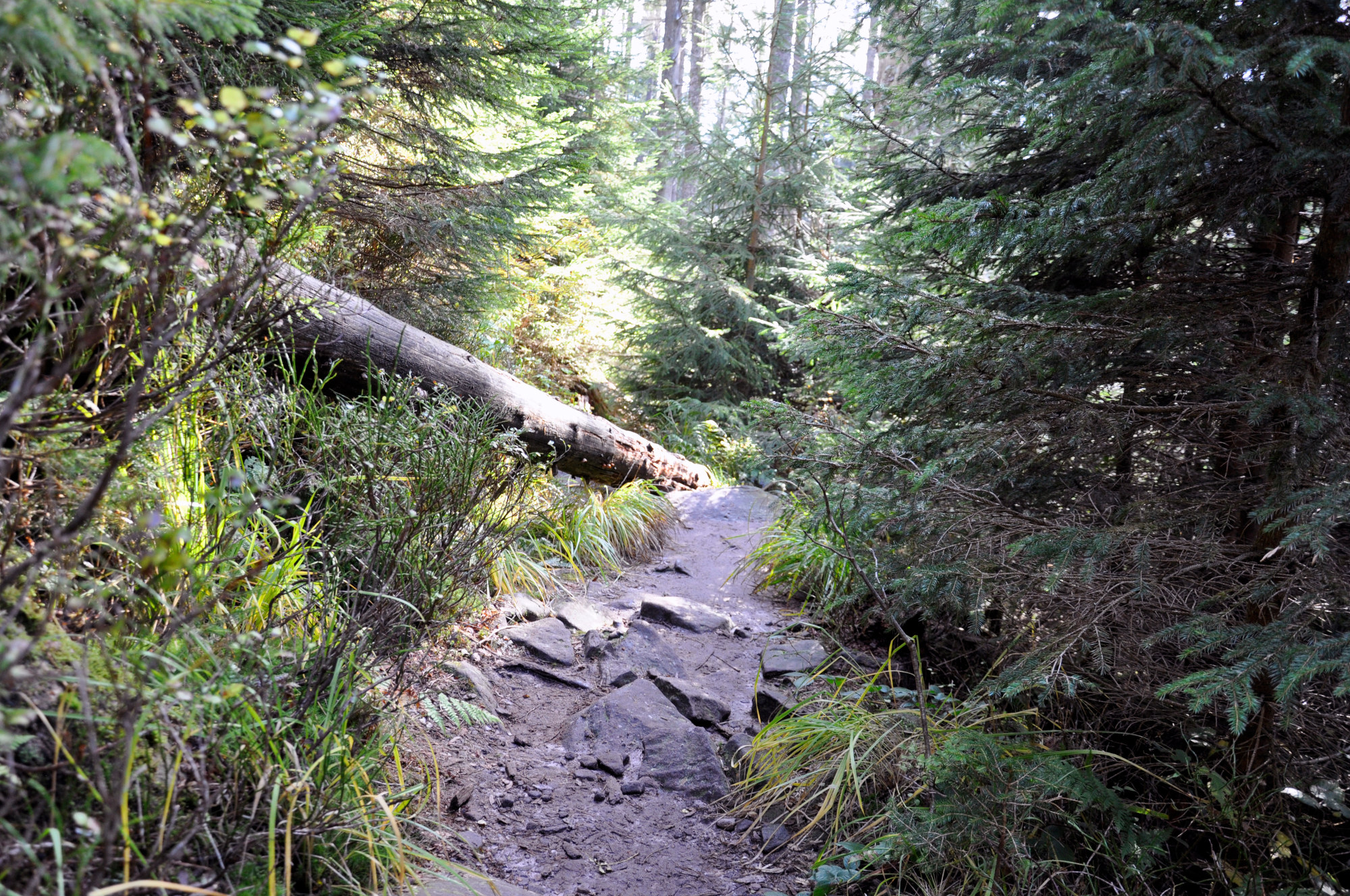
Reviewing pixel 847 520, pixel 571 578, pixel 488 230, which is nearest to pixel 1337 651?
pixel 847 520

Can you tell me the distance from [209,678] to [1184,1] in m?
3.67

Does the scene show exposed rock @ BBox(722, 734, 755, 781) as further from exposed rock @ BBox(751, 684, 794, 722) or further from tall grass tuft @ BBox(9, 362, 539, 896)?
tall grass tuft @ BBox(9, 362, 539, 896)

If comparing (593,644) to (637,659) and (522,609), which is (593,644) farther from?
(522,609)

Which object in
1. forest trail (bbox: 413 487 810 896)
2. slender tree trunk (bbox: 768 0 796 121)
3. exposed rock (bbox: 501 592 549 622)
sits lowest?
forest trail (bbox: 413 487 810 896)

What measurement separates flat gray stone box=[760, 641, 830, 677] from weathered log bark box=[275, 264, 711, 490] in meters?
1.94

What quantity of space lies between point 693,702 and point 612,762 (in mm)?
698

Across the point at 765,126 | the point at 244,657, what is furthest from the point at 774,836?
the point at 765,126

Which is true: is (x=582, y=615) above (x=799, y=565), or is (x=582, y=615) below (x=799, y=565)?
below

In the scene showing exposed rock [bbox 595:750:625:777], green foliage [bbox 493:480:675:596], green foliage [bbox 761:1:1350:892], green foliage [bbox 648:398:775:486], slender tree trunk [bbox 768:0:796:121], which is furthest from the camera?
slender tree trunk [bbox 768:0:796:121]

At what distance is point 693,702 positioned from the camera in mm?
3713

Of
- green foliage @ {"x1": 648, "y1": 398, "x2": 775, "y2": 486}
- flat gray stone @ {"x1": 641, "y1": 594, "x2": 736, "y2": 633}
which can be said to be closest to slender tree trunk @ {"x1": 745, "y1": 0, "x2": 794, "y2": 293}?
green foliage @ {"x1": 648, "y1": 398, "x2": 775, "y2": 486}

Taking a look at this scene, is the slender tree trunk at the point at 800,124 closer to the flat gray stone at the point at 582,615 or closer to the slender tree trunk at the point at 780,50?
the slender tree trunk at the point at 780,50

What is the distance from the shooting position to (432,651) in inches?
129

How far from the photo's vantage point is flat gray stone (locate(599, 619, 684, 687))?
154 inches
